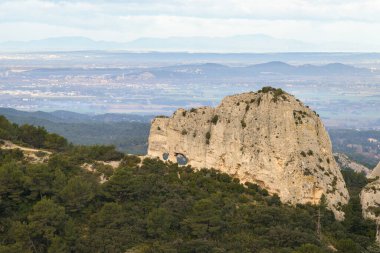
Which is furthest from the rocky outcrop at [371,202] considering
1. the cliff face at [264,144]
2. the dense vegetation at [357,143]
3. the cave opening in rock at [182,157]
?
the dense vegetation at [357,143]

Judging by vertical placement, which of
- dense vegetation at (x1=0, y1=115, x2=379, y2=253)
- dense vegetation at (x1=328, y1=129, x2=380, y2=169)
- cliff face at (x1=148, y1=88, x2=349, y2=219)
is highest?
cliff face at (x1=148, y1=88, x2=349, y2=219)

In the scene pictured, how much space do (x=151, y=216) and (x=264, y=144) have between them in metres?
10.2

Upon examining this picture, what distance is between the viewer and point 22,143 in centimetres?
4725

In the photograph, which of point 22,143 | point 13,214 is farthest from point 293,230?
point 22,143

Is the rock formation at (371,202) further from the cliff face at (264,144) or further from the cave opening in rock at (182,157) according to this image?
the cave opening in rock at (182,157)

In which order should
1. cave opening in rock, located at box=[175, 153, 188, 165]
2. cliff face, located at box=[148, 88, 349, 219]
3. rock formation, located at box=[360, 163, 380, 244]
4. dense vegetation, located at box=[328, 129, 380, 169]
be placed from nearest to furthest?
rock formation, located at box=[360, 163, 380, 244], cliff face, located at box=[148, 88, 349, 219], cave opening in rock, located at box=[175, 153, 188, 165], dense vegetation, located at box=[328, 129, 380, 169]

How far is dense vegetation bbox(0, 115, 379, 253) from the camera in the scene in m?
31.4

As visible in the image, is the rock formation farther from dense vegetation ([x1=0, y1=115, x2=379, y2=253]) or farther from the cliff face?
the cliff face

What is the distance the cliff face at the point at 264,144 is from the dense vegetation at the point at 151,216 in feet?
3.91

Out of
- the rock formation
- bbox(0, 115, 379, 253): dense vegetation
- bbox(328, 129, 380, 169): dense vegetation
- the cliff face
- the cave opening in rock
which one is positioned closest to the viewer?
bbox(0, 115, 379, 253): dense vegetation

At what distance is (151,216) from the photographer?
1321 inches

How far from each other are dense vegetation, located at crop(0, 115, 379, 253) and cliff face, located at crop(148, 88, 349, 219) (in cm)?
119

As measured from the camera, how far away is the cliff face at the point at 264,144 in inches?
1505

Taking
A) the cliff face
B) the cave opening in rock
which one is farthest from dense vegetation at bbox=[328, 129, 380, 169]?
the cliff face
